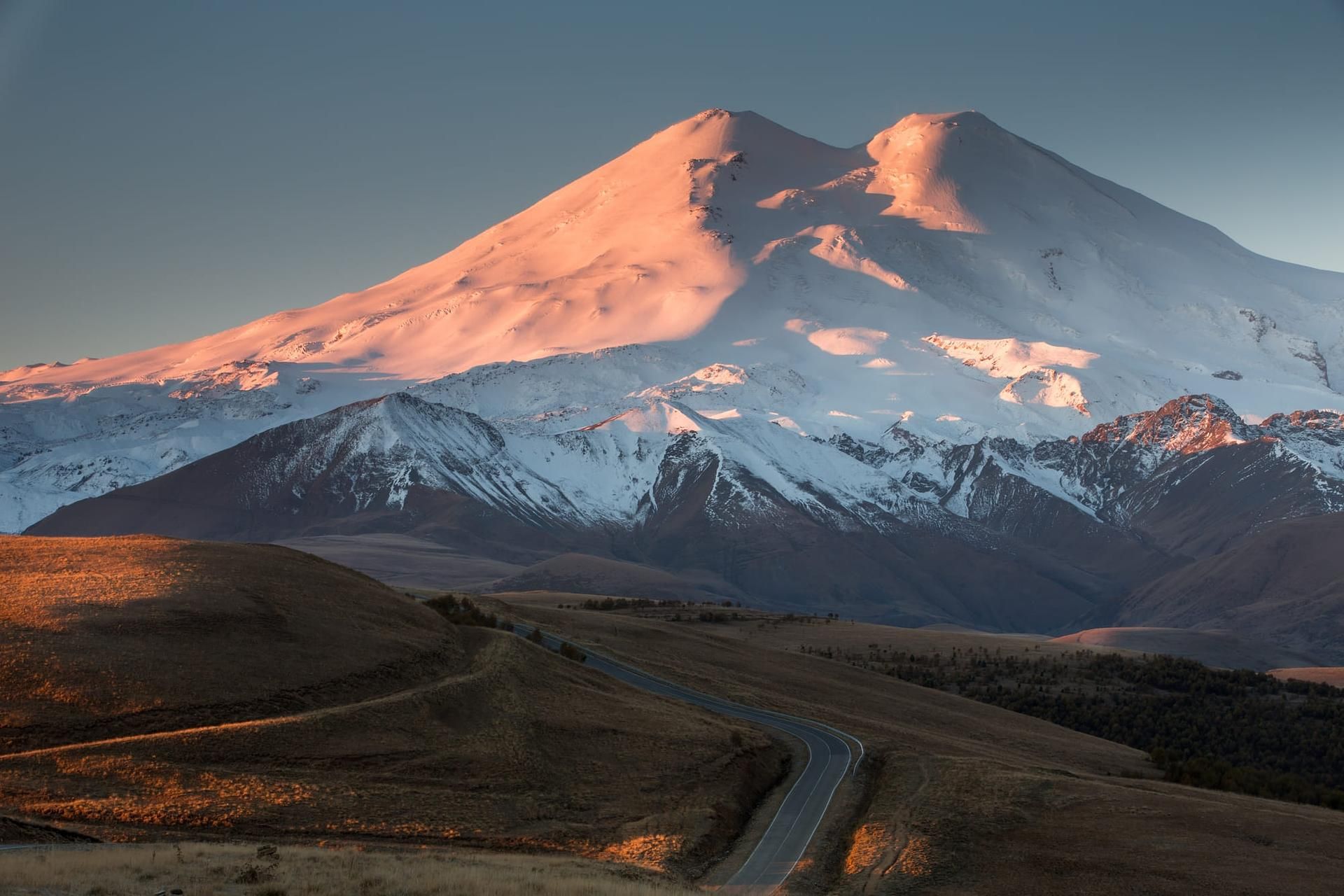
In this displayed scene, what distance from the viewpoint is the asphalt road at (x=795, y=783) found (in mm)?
39219

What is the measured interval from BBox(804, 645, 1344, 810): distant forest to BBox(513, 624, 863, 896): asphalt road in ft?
70.3

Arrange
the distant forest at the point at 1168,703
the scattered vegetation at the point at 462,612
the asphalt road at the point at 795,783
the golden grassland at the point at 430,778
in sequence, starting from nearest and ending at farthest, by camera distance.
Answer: the golden grassland at the point at 430,778 < the asphalt road at the point at 795,783 < the scattered vegetation at the point at 462,612 < the distant forest at the point at 1168,703

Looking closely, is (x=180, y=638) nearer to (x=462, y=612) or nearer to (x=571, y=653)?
(x=571, y=653)

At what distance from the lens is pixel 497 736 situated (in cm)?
4809

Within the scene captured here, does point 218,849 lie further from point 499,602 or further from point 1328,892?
point 499,602

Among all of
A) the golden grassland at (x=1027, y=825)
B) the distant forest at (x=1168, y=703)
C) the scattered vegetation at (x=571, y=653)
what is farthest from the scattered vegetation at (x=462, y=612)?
the distant forest at (x=1168, y=703)

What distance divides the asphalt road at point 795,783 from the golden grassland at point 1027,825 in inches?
26.8

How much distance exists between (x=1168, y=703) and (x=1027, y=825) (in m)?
57.1

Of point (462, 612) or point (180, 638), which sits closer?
point (180, 638)

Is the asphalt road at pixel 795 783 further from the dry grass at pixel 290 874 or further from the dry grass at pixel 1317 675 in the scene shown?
the dry grass at pixel 1317 675

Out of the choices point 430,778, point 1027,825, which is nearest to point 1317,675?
point 1027,825

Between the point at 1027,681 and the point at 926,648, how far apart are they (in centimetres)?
1758

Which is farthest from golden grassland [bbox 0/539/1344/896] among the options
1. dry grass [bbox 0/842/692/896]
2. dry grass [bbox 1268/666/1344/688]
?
dry grass [bbox 1268/666/1344/688]

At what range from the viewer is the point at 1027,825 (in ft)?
143
